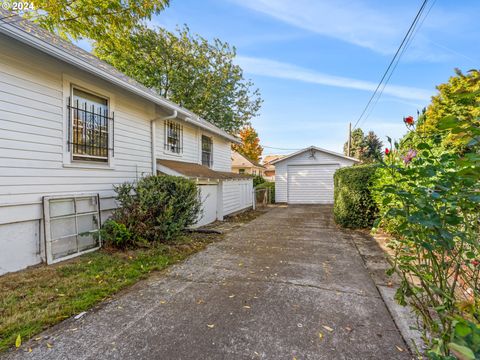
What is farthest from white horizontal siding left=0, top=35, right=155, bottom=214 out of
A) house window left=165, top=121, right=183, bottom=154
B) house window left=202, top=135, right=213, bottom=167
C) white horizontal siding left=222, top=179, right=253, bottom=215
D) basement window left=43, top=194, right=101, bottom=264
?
house window left=202, top=135, right=213, bottom=167

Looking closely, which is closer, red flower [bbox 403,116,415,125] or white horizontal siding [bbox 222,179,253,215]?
red flower [bbox 403,116,415,125]

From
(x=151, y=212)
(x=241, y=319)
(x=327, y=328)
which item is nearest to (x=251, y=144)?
(x=151, y=212)

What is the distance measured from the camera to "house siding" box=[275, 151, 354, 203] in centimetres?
1563

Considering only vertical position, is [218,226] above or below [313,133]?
below

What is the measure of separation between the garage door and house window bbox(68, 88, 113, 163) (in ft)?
40.5

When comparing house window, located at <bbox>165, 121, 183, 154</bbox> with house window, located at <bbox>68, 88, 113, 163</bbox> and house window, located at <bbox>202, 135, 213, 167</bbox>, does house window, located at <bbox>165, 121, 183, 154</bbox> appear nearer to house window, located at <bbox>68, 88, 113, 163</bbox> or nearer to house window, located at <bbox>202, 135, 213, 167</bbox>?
house window, located at <bbox>202, 135, 213, 167</bbox>

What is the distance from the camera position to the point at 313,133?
26.2 m

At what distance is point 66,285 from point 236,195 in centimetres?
865

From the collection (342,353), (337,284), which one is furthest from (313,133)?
(342,353)

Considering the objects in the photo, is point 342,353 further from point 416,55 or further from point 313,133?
point 313,133

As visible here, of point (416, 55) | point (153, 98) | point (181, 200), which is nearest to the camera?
point (181, 200)

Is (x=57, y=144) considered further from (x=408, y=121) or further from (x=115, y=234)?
(x=408, y=121)

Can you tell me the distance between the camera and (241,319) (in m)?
2.82

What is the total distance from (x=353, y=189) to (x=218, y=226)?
460cm
